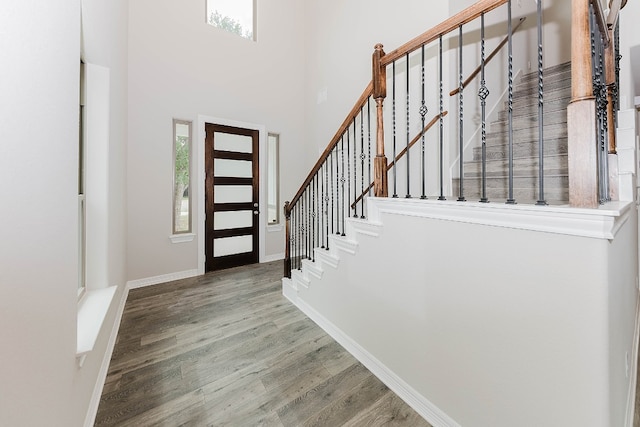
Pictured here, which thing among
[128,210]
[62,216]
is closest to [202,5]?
[128,210]

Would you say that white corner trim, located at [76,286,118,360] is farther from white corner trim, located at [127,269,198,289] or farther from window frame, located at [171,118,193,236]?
window frame, located at [171,118,193,236]

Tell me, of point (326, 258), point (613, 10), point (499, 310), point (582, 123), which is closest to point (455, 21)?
point (582, 123)

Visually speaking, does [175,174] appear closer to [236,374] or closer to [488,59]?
[236,374]

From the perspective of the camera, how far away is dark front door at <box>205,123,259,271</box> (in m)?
4.10

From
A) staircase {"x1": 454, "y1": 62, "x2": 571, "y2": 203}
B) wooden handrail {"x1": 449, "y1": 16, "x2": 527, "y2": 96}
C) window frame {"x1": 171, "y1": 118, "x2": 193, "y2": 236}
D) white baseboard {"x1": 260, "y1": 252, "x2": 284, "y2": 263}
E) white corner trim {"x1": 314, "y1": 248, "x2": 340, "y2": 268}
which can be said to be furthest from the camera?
white baseboard {"x1": 260, "y1": 252, "x2": 284, "y2": 263}

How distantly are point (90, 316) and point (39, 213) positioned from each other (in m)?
0.97

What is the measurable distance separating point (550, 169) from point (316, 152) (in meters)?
3.47

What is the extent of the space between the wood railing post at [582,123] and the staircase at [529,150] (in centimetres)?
82

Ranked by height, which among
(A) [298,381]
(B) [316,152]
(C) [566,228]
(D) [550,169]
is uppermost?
(B) [316,152]

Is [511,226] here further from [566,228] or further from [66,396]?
[66,396]

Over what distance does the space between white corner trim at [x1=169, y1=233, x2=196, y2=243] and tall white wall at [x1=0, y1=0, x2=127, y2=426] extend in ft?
8.95

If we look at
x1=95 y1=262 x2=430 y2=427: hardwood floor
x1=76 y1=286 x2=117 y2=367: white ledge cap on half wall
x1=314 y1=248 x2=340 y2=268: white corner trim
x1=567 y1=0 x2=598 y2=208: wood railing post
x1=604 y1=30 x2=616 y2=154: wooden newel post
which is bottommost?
x1=95 y1=262 x2=430 y2=427: hardwood floor

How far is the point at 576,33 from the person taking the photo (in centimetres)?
100

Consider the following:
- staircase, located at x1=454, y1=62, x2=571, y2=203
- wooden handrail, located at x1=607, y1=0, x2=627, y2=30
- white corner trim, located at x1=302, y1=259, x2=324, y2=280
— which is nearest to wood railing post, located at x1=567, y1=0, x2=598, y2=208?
staircase, located at x1=454, y1=62, x2=571, y2=203
